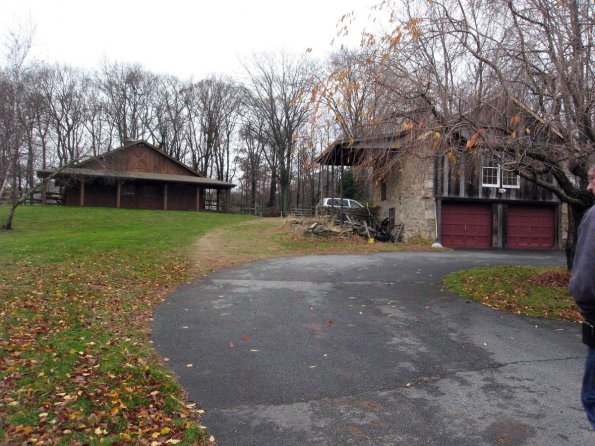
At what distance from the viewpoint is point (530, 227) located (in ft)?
69.6

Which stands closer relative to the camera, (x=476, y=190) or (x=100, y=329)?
(x=100, y=329)

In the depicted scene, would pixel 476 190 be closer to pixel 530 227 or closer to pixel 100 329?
pixel 530 227

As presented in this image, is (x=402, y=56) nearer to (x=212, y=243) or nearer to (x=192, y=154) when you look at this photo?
(x=212, y=243)

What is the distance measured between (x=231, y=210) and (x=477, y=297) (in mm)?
36993

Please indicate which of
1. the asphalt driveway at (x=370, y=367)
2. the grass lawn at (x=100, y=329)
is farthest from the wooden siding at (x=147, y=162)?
the asphalt driveway at (x=370, y=367)

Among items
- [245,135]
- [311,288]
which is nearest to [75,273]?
[311,288]

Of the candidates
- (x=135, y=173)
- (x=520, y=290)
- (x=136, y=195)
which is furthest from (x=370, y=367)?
(x=136, y=195)

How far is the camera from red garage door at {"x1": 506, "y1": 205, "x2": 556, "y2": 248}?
69.2ft

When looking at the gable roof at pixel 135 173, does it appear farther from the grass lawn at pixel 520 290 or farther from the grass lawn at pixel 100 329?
the grass lawn at pixel 520 290

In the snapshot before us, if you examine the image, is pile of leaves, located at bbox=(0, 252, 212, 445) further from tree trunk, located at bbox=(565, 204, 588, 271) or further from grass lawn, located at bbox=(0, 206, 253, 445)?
tree trunk, located at bbox=(565, 204, 588, 271)

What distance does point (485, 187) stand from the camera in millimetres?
20609

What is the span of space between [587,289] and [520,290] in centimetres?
708

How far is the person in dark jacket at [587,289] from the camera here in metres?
2.78

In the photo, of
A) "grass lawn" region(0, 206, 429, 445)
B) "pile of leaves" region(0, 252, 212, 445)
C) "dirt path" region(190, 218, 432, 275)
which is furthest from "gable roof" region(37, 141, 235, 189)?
"pile of leaves" region(0, 252, 212, 445)
